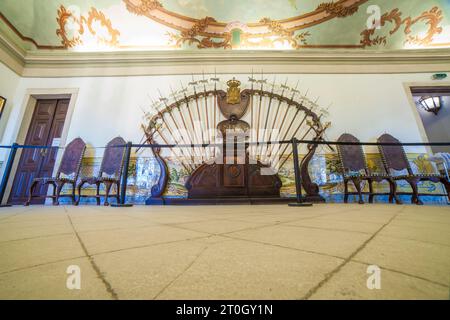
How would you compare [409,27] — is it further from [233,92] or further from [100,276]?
[100,276]

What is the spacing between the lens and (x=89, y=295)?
0.25 m

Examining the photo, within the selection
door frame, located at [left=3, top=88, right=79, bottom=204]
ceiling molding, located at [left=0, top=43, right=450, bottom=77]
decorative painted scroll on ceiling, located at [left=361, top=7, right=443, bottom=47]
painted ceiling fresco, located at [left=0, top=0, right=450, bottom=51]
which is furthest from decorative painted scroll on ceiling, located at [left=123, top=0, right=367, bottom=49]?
door frame, located at [left=3, top=88, right=79, bottom=204]

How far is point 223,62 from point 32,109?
164 inches

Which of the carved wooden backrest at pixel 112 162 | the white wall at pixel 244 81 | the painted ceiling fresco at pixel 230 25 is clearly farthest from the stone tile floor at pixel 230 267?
the painted ceiling fresco at pixel 230 25

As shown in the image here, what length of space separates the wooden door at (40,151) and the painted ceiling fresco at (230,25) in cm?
138

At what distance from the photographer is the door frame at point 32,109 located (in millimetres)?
3516

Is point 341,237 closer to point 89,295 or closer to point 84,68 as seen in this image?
point 89,295

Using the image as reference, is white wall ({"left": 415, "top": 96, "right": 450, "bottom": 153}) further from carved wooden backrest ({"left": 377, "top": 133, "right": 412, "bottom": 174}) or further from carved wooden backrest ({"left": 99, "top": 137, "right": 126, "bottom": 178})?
carved wooden backrest ({"left": 99, "top": 137, "right": 126, "bottom": 178})

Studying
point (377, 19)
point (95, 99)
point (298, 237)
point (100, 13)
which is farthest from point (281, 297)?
point (377, 19)

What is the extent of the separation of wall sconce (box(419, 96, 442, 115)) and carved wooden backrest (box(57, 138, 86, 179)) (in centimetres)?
812

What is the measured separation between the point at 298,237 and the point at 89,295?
0.57m

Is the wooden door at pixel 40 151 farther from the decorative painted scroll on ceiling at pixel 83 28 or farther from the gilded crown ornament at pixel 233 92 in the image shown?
the gilded crown ornament at pixel 233 92

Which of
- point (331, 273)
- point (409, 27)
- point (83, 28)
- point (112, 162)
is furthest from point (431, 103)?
point (83, 28)
